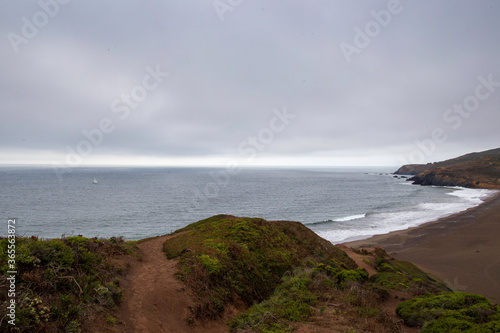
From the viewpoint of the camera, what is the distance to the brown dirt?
257 inches

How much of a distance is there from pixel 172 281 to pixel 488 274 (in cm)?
2154

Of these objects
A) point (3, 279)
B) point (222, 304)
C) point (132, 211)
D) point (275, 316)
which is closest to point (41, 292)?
point (3, 279)

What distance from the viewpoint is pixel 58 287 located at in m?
6.05

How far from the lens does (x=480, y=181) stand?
87.1 metres

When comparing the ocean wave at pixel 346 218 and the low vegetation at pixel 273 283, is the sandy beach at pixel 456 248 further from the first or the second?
the low vegetation at pixel 273 283

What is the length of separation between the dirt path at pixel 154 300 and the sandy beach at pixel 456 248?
51.8 feet

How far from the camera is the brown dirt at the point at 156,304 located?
6.53 m

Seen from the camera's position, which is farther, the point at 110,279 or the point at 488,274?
the point at 488,274

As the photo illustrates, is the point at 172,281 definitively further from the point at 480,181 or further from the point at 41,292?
the point at 480,181

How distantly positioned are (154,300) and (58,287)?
242 centimetres

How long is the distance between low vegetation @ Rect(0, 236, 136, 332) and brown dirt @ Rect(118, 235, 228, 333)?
1.38ft

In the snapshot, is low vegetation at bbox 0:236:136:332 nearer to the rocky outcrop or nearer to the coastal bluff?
the coastal bluff

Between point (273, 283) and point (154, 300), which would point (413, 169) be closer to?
point (273, 283)

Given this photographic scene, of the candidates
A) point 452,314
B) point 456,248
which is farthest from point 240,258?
point 456,248
